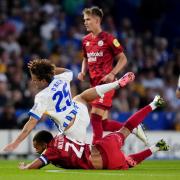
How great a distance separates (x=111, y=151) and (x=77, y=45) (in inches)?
408

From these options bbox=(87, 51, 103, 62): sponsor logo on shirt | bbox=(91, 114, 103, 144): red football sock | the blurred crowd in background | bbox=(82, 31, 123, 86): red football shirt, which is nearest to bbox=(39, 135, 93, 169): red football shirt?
bbox=(91, 114, 103, 144): red football sock

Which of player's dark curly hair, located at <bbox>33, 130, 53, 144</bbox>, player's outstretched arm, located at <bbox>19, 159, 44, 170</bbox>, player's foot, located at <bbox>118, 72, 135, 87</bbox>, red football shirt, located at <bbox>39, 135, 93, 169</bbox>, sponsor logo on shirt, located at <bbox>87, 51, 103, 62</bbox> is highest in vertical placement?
sponsor logo on shirt, located at <bbox>87, 51, 103, 62</bbox>

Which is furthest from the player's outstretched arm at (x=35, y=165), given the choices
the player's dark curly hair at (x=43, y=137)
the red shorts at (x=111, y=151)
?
the red shorts at (x=111, y=151)

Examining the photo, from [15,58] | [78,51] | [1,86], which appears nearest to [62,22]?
[78,51]

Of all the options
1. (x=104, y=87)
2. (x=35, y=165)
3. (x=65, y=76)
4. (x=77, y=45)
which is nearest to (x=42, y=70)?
(x=65, y=76)

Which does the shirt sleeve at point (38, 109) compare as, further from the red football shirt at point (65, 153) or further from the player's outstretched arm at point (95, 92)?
the player's outstretched arm at point (95, 92)

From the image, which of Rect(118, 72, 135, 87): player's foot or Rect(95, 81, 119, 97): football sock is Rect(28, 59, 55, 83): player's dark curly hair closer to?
Rect(95, 81, 119, 97): football sock

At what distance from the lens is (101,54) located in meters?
13.3

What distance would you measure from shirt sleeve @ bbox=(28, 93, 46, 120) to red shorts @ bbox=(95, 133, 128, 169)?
0.96m

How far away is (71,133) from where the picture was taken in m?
11.4

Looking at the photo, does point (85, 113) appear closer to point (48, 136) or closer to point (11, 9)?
point (48, 136)

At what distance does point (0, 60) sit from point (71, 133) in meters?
8.25

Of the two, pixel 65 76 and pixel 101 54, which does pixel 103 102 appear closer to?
pixel 101 54

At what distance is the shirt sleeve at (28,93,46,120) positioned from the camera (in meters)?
10.8
